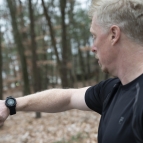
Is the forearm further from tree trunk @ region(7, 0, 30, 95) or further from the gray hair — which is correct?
tree trunk @ region(7, 0, 30, 95)

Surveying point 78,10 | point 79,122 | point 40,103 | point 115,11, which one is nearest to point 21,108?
point 40,103

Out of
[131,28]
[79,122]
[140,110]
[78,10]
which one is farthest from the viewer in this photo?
[78,10]

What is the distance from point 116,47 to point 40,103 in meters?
0.95

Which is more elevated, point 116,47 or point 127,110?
point 116,47

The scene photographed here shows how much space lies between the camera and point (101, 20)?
150 centimetres

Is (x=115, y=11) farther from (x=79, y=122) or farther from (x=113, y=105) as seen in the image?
(x=79, y=122)

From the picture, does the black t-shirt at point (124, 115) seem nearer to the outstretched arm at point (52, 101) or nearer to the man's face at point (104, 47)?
the man's face at point (104, 47)

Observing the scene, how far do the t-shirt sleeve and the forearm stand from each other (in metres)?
0.22

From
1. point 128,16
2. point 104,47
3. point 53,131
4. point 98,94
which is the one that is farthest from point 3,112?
point 53,131

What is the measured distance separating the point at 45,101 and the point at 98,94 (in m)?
0.50

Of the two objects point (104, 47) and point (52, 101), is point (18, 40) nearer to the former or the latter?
point (52, 101)

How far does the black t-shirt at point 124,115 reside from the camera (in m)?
1.20

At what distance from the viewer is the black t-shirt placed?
3.94 ft

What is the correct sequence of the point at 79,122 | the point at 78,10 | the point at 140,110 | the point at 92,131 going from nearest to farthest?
the point at 140,110
the point at 92,131
the point at 79,122
the point at 78,10
